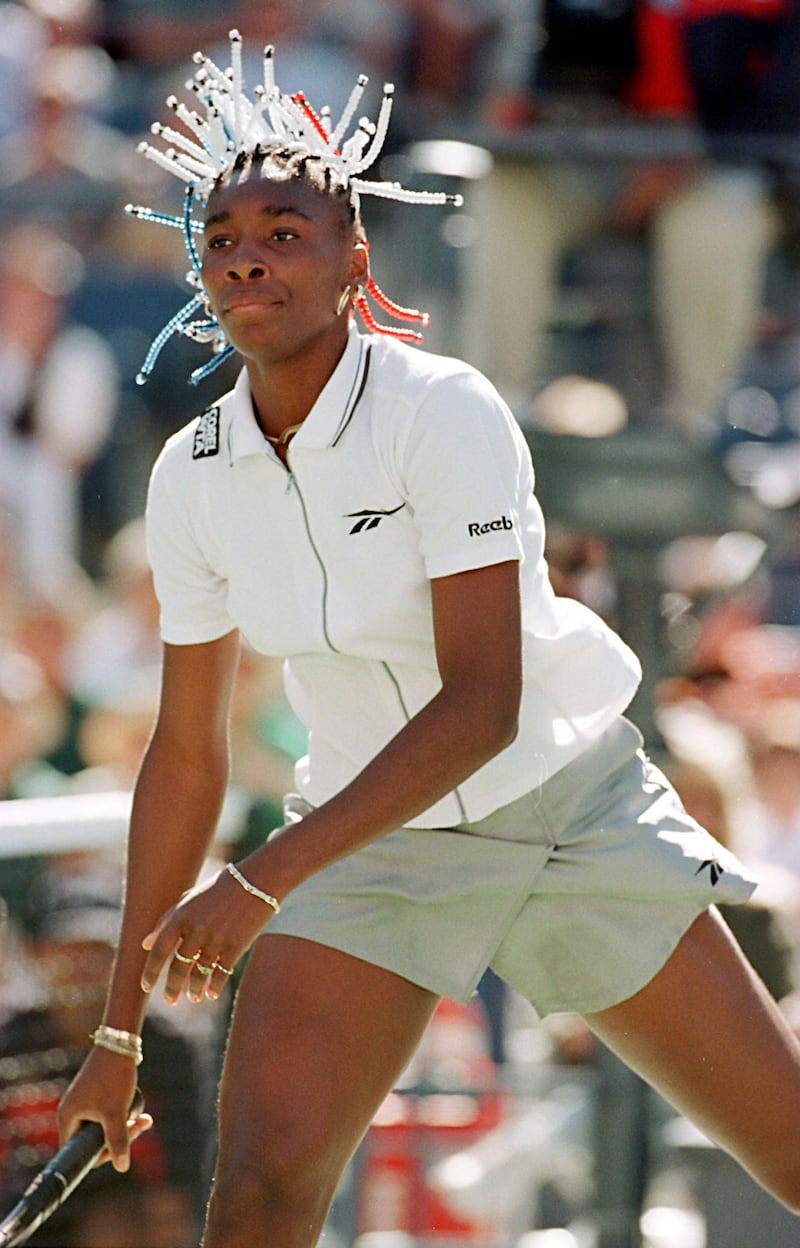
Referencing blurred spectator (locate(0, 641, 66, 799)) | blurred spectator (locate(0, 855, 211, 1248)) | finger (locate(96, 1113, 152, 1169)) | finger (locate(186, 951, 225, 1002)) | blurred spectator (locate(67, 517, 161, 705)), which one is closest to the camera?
finger (locate(186, 951, 225, 1002))

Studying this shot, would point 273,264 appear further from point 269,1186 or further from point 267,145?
point 269,1186

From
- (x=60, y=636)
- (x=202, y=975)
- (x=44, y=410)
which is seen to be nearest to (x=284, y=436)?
(x=202, y=975)

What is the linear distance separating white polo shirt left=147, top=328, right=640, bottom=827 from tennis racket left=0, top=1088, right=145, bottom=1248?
599 mm

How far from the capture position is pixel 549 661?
285 cm

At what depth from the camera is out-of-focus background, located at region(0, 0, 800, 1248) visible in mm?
4109

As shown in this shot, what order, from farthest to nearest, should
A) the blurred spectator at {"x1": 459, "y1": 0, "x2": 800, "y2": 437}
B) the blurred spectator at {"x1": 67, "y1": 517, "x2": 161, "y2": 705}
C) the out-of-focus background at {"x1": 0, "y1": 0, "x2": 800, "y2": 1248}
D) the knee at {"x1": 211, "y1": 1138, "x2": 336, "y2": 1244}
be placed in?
the blurred spectator at {"x1": 67, "y1": 517, "x2": 161, "y2": 705} → the blurred spectator at {"x1": 459, "y1": 0, "x2": 800, "y2": 437} → the out-of-focus background at {"x1": 0, "y1": 0, "x2": 800, "y2": 1248} → the knee at {"x1": 211, "y1": 1138, "x2": 336, "y2": 1244}

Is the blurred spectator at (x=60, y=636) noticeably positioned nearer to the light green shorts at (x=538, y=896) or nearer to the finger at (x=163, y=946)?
the light green shorts at (x=538, y=896)

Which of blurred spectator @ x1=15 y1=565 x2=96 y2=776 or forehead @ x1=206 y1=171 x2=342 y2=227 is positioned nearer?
forehead @ x1=206 y1=171 x2=342 y2=227

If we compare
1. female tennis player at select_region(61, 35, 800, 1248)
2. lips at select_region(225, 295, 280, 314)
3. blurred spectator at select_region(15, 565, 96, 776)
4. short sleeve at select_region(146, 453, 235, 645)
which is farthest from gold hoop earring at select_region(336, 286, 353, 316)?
blurred spectator at select_region(15, 565, 96, 776)

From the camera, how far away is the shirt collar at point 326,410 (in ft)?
8.84

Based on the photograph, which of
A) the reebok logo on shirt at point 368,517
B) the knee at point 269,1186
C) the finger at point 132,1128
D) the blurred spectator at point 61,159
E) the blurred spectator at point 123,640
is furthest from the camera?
the blurred spectator at point 61,159

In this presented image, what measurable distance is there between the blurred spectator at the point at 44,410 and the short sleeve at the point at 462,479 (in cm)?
461

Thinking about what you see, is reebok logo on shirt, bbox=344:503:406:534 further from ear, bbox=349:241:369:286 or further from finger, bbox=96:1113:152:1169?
finger, bbox=96:1113:152:1169

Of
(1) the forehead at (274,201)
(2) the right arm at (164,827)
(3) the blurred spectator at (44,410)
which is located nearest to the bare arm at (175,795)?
(2) the right arm at (164,827)
